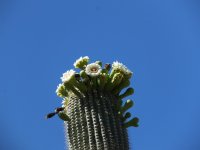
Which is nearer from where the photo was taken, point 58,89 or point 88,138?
point 88,138

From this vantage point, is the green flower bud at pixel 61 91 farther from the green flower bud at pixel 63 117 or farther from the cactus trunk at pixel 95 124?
the green flower bud at pixel 63 117

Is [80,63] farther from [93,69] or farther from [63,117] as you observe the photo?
[63,117]

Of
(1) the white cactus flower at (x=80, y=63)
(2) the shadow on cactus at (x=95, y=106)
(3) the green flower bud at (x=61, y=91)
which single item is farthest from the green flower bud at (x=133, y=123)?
(1) the white cactus flower at (x=80, y=63)

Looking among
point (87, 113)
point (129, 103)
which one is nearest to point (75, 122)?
point (87, 113)

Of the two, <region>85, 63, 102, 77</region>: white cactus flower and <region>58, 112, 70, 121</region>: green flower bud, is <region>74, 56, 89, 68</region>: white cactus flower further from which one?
<region>58, 112, 70, 121</region>: green flower bud

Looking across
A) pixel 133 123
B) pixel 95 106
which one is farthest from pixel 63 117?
pixel 133 123

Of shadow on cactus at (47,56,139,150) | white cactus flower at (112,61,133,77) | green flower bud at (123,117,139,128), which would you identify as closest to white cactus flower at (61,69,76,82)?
shadow on cactus at (47,56,139,150)

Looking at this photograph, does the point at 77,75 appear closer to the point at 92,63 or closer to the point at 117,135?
the point at 92,63
